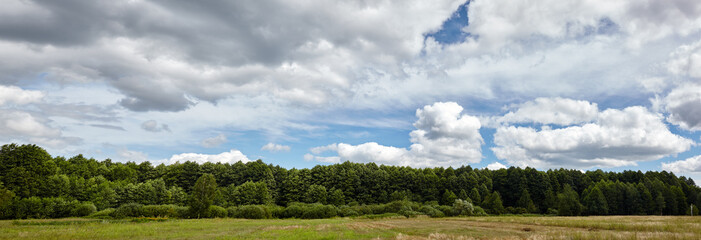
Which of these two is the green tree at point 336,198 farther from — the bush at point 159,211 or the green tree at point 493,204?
the bush at point 159,211

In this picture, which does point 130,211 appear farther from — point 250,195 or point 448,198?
point 448,198

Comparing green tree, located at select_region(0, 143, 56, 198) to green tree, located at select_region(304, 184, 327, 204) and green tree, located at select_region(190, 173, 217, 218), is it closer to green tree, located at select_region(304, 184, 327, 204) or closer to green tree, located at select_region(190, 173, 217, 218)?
green tree, located at select_region(190, 173, 217, 218)

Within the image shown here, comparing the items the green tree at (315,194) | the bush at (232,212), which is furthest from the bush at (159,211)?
the green tree at (315,194)

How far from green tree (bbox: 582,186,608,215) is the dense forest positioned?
270 mm

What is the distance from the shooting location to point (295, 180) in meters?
106

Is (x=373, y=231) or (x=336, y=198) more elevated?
(x=373, y=231)

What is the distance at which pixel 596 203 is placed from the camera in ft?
303

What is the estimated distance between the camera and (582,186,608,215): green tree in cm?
9081

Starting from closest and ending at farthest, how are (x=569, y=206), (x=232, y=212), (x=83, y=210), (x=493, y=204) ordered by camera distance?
(x=232, y=212), (x=83, y=210), (x=569, y=206), (x=493, y=204)

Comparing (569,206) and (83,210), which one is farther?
(569,206)

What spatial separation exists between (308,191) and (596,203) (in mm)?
81285

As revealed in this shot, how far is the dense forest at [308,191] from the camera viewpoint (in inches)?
2562

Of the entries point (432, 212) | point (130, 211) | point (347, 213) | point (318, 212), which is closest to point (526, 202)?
point (432, 212)

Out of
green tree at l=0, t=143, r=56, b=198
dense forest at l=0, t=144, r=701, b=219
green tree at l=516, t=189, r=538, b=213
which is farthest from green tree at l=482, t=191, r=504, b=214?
green tree at l=0, t=143, r=56, b=198
